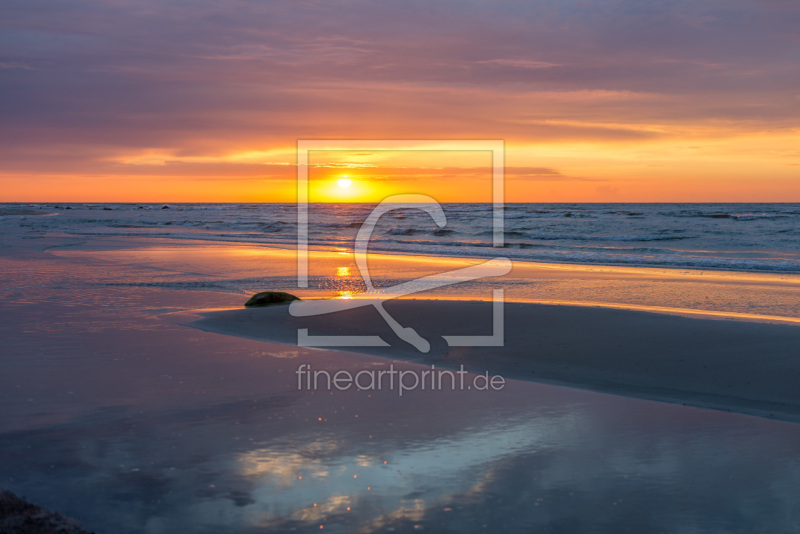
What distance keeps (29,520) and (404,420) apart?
2.81m

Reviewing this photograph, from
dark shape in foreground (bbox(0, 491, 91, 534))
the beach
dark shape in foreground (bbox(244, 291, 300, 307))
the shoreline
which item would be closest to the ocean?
the shoreline

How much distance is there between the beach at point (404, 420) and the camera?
3.76m

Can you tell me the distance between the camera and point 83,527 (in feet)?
11.1

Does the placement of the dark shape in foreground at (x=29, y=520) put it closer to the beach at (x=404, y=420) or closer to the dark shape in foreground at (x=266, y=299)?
the beach at (x=404, y=420)

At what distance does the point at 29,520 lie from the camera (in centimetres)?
327

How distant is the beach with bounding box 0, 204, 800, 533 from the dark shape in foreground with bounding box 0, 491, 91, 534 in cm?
14

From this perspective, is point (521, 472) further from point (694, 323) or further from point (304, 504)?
point (694, 323)

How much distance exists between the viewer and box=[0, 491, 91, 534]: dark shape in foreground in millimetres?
3162

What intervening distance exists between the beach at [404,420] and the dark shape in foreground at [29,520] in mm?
139

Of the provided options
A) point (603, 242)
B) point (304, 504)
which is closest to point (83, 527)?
point (304, 504)

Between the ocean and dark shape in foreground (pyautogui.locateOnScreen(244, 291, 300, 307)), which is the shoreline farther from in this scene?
the ocean

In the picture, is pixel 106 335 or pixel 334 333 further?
pixel 334 333

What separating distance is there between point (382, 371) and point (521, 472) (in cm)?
300

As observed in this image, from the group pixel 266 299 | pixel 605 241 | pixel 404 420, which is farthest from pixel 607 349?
pixel 605 241
